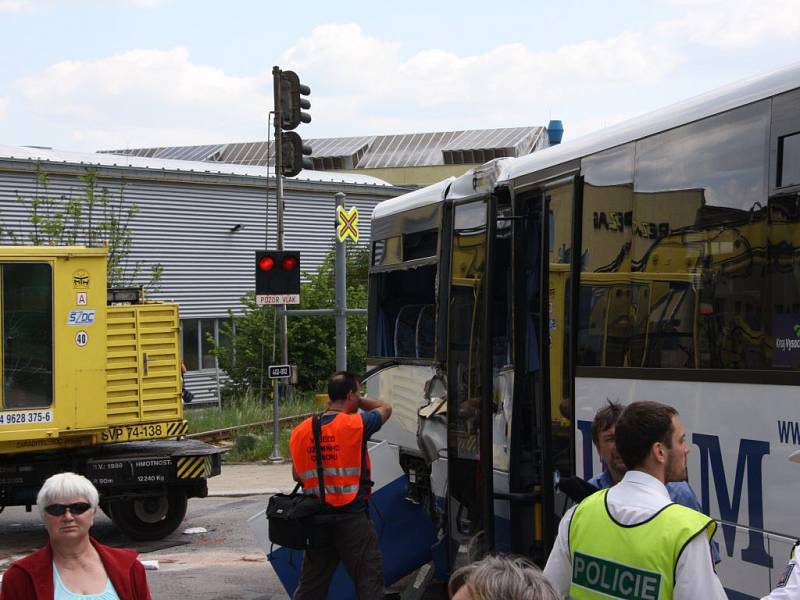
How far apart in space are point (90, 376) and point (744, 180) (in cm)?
889

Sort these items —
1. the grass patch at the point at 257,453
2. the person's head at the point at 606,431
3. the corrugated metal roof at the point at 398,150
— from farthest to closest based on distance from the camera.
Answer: the corrugated metal roof at the point at 398,150
the grass patch at the point at 257,453
the person's head at the point at 606,431

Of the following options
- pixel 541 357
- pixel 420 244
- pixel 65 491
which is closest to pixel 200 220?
pixel 420 244

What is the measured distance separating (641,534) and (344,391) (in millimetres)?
4486

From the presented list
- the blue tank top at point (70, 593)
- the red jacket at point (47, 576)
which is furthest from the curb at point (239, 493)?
the blue tank top at point (70, 593)

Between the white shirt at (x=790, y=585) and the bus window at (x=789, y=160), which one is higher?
the bus window at (x=789, y=160)

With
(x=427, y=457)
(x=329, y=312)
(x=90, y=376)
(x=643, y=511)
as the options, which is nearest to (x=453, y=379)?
(x=427, y=457)

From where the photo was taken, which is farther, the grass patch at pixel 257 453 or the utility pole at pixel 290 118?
the grass patch at pixel 257 453

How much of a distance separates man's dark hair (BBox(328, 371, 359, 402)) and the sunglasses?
3550 mm

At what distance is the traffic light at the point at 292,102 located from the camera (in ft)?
54.5

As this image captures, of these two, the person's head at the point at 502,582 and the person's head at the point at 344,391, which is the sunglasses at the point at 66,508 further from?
the person's head at the point at 344,391

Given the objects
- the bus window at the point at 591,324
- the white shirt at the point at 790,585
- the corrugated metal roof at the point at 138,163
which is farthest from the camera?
the corrugated metal roof at the point at 138,163

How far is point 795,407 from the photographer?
211 inches

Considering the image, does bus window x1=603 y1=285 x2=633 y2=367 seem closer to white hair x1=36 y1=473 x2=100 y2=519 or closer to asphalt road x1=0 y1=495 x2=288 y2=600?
white hair x1=36 y1=473 x2=100 y2=519

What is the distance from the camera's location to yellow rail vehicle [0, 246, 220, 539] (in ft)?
42.5
